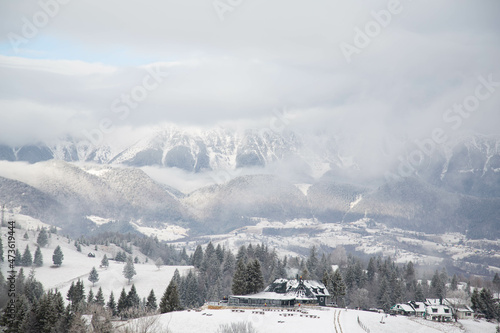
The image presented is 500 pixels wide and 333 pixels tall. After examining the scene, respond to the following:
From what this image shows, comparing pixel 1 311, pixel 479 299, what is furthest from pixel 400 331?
pixel 1 311

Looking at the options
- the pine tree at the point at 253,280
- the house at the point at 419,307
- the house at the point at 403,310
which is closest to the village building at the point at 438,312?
the house at the point at 419,307

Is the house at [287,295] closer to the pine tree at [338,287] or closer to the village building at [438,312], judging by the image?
the pine tree at [338,287]

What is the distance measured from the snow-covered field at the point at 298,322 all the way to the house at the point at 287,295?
360 inches

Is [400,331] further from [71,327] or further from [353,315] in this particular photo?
[71,327]

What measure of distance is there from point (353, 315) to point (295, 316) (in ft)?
56.0

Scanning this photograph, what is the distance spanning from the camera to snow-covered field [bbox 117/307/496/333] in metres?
117

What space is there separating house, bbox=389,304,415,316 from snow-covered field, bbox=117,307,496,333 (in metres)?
14.6

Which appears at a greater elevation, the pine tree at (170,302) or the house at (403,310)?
the pine tree at (170,302)

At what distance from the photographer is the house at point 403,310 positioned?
166 meters

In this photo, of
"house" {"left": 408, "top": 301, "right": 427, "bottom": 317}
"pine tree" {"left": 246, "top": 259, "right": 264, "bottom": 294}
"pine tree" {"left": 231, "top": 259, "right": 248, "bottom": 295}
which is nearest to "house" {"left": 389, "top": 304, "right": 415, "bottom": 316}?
"house" {"left": 408, "top": 301, "right": 427, "bottom": 317}

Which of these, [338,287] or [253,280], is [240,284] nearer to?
[253,280]

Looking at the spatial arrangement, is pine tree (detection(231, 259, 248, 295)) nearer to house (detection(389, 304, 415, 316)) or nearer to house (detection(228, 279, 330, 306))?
house (detection(228, 279, 330, 306))

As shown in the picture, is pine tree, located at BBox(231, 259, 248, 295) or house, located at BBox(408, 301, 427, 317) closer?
house, located at BBox(408, 301, 427, 317)

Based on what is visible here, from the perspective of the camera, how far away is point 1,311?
128 m
